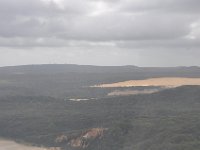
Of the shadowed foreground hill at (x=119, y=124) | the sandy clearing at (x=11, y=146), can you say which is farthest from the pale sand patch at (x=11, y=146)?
the shadowed foreground hill at (x=119, y=124)

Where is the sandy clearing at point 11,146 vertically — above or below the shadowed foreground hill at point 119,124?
below

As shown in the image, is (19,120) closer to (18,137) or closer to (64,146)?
(18,137)

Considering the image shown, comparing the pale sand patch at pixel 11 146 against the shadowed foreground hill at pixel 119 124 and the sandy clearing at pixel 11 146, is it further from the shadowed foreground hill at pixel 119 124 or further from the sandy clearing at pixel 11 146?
the shadowed foreground hill at pixel 119 124

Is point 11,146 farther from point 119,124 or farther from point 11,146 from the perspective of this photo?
point 119,124

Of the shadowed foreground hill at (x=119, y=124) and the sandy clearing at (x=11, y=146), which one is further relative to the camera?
the sandy clearing at (x=11, y=146)

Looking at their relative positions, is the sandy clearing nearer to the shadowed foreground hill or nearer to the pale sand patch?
the pale sand patch

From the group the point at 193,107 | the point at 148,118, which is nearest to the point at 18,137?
the point at 148,118

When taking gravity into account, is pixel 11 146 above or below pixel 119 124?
below

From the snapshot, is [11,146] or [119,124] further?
[11,146]

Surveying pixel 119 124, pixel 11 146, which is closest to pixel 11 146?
pixel 11 146
